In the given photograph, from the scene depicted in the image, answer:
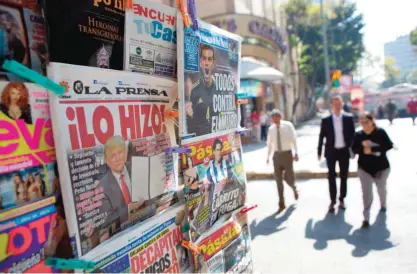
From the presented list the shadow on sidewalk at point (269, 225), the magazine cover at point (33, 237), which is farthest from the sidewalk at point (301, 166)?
the magazine cover at point (33, 237)

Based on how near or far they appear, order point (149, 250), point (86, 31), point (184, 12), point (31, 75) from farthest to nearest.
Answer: point (184, 12)
point (149, 250)
point (86, 31)
point (31, 75)

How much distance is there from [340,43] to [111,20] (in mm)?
33434

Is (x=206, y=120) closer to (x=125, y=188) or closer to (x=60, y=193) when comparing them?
(x=125, y=188)

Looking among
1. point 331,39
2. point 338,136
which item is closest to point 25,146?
point 338,136

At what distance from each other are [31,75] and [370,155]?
13.7ft

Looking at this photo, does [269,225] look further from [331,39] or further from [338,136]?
[331,39]

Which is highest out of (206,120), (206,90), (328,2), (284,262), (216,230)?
(328,2)

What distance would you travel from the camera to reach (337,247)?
395 cm

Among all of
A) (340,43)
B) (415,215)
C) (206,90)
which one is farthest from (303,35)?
(206,90)

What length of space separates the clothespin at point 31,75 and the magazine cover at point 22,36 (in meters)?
0.06

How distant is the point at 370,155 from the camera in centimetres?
448

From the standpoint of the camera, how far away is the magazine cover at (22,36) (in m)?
1.28

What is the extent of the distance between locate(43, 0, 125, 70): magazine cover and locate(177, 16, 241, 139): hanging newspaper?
1.05 feet

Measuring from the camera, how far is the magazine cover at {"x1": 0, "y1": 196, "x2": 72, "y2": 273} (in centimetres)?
117
